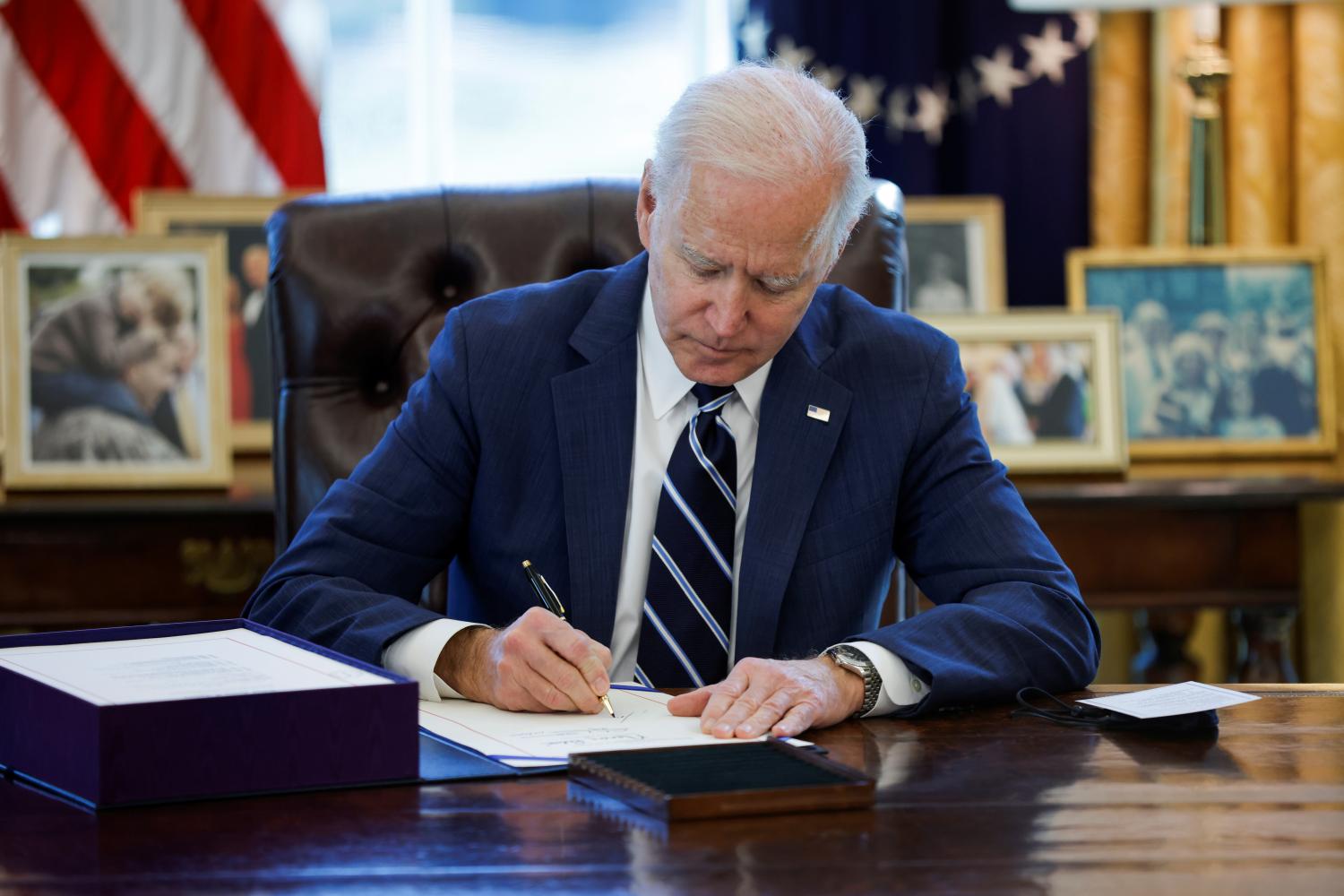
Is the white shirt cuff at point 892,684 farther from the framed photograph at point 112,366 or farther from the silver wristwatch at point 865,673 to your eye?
the framed photograph at point 112,366

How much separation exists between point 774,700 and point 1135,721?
0.31 metres

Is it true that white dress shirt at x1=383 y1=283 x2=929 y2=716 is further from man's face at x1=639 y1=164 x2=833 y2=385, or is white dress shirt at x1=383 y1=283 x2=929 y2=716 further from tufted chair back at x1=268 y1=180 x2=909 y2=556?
tufted chair back at x1=268 y1=180 x2=909 y2=556

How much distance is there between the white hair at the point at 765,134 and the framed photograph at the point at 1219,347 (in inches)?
58.0

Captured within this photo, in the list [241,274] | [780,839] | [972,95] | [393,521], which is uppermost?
[972,95]

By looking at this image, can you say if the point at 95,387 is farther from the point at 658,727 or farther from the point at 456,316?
the point at 658,727

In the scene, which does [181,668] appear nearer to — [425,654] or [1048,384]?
[425,654]

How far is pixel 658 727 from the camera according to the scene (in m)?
1.33

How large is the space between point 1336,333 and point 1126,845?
8.55 feet

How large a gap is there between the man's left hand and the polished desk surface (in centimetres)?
11

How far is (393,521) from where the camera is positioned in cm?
185

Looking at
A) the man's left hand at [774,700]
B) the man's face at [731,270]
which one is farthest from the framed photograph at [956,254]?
the man's left hand at [774,700]

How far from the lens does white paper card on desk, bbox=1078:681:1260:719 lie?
1.38 m

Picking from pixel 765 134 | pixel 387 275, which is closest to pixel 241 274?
pixel 387 275

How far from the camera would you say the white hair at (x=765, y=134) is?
170 centimetres
